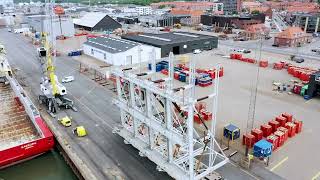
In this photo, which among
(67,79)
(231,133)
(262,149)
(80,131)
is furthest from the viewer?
(67,79)

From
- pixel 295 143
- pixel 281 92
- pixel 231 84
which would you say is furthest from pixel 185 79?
pixel 295 143

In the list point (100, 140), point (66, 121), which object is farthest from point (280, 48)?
point (66, 121)

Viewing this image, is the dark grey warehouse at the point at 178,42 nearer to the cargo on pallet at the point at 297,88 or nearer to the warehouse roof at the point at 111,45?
the warehouse roof at the point at 111,45

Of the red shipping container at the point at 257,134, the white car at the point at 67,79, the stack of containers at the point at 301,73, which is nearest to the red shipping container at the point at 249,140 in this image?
the red shipping container at the point at 257,134

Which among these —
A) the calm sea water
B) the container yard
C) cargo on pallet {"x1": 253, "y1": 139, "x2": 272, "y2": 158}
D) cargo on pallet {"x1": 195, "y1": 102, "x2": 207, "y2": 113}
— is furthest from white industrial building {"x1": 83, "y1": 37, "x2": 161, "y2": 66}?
cargo on pallet {"x1": 253, "y1": 139, "x2": 272, "y2": 158}

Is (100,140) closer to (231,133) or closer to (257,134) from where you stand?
(231,133)

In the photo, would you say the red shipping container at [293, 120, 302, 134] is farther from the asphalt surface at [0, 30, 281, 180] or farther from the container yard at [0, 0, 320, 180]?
the asphalt surface at [0, 30, 281, 180]

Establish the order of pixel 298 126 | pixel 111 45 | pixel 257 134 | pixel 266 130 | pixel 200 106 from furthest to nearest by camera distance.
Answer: pixel 111 45 < pixel 200 106 < pixel 298 126 < pixel 266 130 < pixel 257 134
